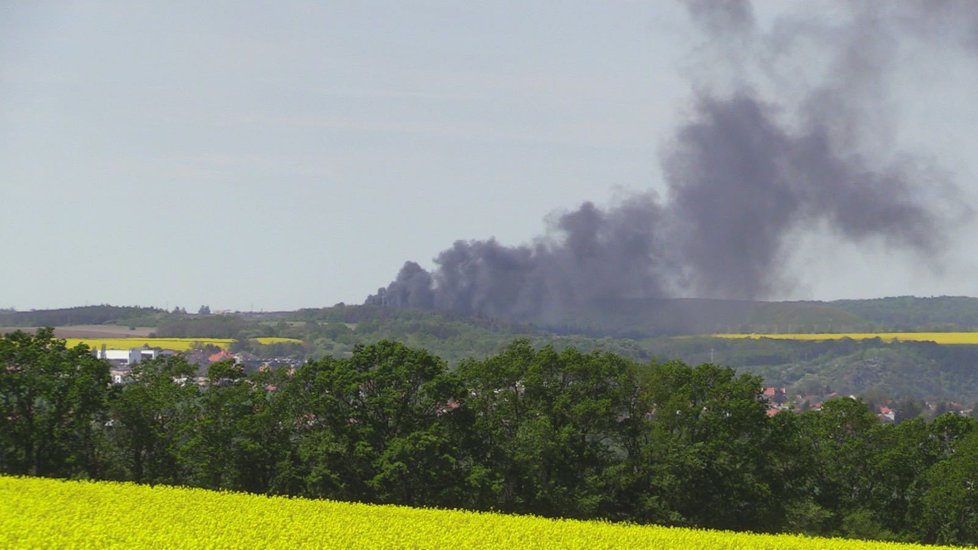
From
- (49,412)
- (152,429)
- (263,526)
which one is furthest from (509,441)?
(263,526)

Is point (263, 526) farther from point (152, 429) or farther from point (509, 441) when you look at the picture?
point (152, 429)

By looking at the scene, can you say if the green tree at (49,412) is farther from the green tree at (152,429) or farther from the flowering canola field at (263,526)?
the flowering canola field at (263,526)

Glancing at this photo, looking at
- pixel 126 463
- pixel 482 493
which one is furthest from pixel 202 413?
pixel 482 493

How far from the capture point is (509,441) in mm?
68562

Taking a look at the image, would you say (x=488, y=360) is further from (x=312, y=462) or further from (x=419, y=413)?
(x=312, y=462)

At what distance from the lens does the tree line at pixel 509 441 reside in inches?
2564

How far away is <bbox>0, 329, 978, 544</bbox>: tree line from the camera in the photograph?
65.1 m

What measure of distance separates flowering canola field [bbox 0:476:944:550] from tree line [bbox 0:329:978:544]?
1372 centimetres

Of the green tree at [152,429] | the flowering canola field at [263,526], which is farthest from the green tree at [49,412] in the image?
the flowering canola field at [263,526]

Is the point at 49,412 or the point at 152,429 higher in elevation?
the point at 49,412

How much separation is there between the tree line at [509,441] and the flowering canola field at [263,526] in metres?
13.7

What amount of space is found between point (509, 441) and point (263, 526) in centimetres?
2907

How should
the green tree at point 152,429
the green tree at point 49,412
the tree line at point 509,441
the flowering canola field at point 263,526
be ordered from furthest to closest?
the green tree at point 49,412
the green tree at point 152,429
the tree line at point 509,441
the flowering canola field at point 263,526

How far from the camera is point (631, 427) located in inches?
2741
